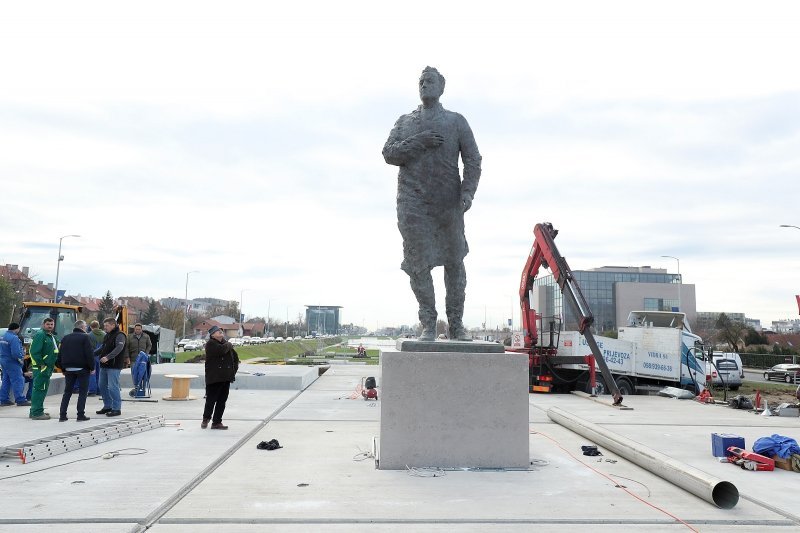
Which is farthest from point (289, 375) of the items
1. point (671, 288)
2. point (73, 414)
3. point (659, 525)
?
point (671, 288)

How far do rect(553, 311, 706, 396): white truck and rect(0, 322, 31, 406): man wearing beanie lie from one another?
13.3 m

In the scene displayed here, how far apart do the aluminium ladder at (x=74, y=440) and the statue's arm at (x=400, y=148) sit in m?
4.74

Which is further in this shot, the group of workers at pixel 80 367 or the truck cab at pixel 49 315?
the truck cab at pixel 49 315

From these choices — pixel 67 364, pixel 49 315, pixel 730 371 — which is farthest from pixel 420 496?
pixel 730 371

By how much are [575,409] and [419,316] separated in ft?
22.5

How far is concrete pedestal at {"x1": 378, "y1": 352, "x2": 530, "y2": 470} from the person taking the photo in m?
5.16

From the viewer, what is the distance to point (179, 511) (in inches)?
153

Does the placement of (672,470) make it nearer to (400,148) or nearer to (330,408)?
(400,148)

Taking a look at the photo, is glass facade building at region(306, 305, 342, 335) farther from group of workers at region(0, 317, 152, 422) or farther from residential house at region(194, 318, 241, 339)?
group of workers at region(0, 317, 152, 422)

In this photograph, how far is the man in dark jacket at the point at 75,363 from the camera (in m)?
7.80

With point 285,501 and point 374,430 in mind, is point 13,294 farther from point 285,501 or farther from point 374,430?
point 285,501

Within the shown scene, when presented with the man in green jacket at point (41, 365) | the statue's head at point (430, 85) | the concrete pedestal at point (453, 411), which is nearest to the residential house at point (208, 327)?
the man in green jacket at point (41, 365)

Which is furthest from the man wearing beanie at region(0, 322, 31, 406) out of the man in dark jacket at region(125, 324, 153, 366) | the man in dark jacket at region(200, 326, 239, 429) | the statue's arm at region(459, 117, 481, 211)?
the statue's arm at region(459, 117, 481, 211)

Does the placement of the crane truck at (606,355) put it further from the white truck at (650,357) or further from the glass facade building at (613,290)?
the glass facade building at (613,290)
